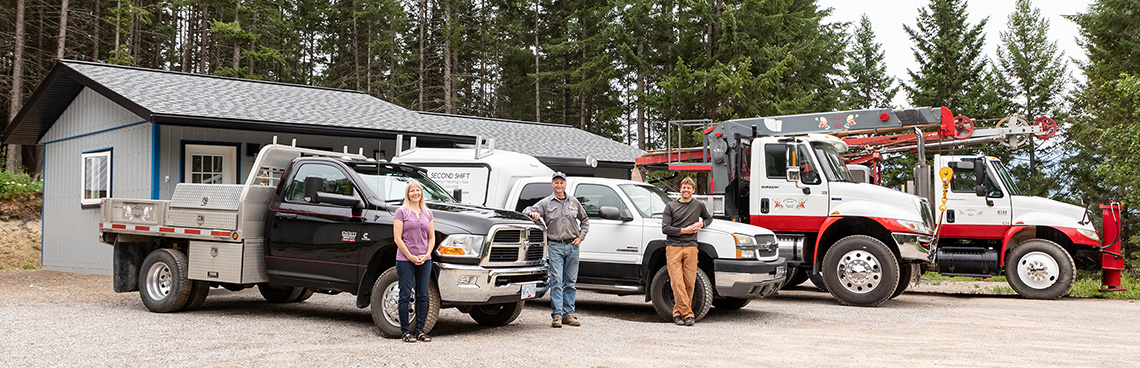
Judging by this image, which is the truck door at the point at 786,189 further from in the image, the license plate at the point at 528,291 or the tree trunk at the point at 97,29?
the tree trunk at the point at 97,29

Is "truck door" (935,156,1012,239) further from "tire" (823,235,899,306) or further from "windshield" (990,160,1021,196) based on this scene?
"tire" (823,235,899,306)

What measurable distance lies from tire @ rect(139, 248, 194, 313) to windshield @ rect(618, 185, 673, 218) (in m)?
5.50

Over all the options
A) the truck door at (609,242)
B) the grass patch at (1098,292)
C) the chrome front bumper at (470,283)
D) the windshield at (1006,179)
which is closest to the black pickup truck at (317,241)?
the chrome front bumper at (470,283)

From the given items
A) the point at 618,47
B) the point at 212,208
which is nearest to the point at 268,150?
the point at 212,208

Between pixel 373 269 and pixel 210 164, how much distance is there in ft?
28.0

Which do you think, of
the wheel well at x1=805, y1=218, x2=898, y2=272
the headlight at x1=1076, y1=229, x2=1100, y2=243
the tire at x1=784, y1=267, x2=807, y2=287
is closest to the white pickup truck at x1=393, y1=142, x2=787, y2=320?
the wheel well at x1=805, y1=218, x2=898, y2=272

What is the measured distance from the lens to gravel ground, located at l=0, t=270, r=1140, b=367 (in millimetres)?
7445

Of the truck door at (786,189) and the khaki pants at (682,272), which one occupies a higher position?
the truck door at (786,189)

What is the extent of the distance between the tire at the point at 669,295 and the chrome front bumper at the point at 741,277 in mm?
155

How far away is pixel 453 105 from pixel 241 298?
2983 cm

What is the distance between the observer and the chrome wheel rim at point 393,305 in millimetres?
8586

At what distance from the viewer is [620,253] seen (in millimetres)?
10977

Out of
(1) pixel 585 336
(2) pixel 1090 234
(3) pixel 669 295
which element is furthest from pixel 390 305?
(2) pixel 1090 234

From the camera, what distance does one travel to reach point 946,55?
3984 cm
